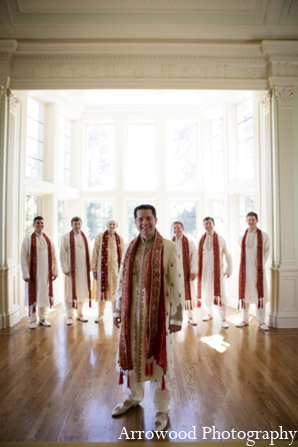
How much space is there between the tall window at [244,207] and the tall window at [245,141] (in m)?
0.40

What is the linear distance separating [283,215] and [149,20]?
3.50 m

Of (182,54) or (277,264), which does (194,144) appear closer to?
(182,54)

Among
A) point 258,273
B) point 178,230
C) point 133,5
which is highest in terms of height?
point 133,5

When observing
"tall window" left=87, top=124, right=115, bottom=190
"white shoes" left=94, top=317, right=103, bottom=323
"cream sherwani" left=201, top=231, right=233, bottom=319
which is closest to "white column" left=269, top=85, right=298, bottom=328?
"cream sherwani" left=201, top=231, right=233, bottom=319

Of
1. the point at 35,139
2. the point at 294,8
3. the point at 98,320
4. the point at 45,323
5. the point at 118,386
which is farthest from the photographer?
the point at 35,139

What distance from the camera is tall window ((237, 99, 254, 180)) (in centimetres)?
527

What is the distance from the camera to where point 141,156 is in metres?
6.50

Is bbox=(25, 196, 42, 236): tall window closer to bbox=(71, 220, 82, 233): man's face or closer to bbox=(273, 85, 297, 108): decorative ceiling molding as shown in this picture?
bbox=(71, 220, 82, 233): man's face

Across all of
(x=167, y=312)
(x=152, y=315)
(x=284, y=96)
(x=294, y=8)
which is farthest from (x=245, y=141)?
(x=152, y=315)

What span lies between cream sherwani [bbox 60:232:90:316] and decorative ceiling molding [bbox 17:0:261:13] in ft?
10.8

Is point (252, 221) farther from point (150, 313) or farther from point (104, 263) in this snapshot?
point (150, 313)

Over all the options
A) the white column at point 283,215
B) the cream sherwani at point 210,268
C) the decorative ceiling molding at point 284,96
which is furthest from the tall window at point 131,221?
the decorative ceiling molding at point 284,96

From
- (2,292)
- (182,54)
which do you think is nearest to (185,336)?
(2,292)

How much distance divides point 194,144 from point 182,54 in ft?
7.91
